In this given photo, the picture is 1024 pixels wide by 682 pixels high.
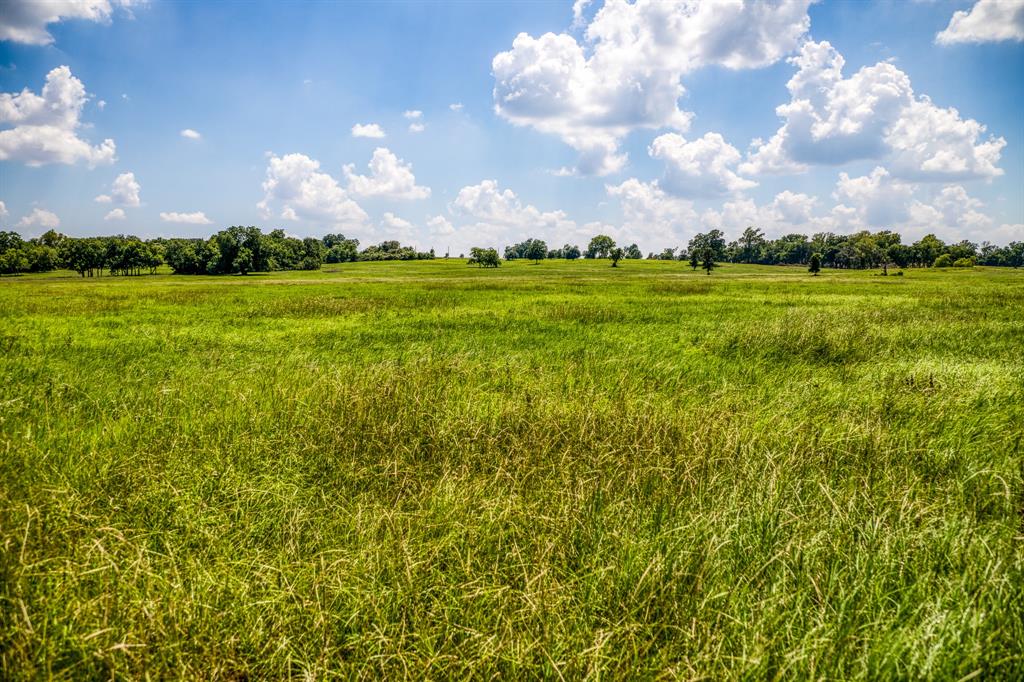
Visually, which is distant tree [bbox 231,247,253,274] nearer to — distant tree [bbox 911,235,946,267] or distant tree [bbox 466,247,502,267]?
distant tree [bbox 466,247,502,267]

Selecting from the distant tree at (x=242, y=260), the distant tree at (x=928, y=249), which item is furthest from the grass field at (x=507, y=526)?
the distant tree at (x=928, y=249)

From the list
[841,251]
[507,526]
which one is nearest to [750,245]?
[841,251]

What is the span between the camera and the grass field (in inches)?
112

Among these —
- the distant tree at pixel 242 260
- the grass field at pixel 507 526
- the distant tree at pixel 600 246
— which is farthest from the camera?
the distant tree at pixel 600 246

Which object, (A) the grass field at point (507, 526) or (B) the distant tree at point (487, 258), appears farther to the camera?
(B) the distant tree at point (487, 258)

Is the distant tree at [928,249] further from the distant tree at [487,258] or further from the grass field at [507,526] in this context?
the grass field at [507,526]

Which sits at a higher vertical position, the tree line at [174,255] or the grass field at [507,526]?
the tree line at [174,255]

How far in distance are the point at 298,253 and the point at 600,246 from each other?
121061 mm

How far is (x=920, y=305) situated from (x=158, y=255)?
161876 millimetres

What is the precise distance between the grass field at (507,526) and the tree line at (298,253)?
108 m

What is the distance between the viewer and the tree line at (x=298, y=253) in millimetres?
105750

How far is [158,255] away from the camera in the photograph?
127375 mm

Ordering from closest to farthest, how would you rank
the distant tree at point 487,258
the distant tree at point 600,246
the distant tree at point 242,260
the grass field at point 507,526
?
the grass field at point 507,526, the distant tree at point 242,260, the distant tree at point 487,258, the distant tree at point 600,246

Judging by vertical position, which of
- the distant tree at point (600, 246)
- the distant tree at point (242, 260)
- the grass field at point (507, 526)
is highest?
the distant tree at point (600, 246)
